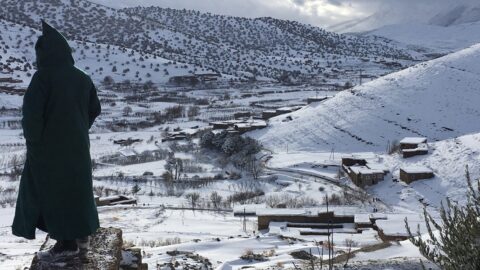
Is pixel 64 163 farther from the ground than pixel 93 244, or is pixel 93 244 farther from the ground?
pixel 64 163

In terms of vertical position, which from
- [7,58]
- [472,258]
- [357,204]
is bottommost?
[357,204]

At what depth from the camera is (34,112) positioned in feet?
14.9

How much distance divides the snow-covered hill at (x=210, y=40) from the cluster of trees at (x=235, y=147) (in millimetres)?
38808

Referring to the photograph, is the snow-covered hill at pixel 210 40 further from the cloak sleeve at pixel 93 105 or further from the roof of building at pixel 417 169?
the cloak sleeve at pixel 93 105

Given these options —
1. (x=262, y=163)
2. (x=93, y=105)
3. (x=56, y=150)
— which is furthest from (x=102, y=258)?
(x=262, y=163)

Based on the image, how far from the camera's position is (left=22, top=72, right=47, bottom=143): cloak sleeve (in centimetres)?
454

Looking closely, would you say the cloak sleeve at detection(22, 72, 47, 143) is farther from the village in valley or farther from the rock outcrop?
the village in valley

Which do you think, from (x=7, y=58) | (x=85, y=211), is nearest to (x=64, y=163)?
(x=85, y=211)

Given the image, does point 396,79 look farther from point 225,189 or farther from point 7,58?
point 7,58

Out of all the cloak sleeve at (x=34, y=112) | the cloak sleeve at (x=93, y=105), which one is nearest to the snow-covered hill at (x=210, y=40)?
the cloak sleeve at (x=93, y=105)

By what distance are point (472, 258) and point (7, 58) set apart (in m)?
68.0

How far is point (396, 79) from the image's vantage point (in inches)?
1670

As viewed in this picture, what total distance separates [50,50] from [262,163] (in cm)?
2492

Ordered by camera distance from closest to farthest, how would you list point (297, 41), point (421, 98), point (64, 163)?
1. point (64, 163)
2. point (421, 98)
3. point (297, 41)
